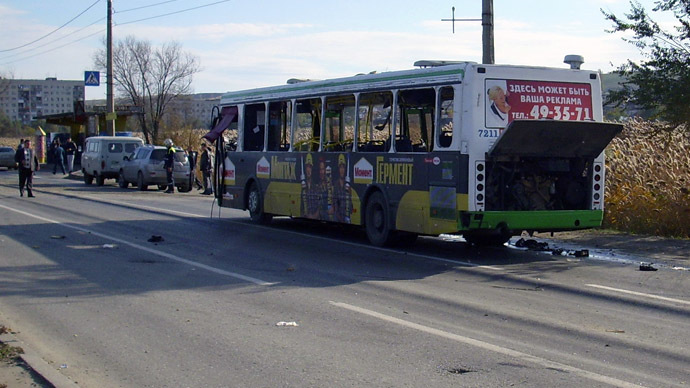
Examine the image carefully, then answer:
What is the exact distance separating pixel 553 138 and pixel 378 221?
3356 millimetres

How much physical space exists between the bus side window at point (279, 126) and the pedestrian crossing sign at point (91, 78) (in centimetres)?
2441

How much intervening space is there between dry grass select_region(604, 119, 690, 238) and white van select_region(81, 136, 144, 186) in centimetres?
2236

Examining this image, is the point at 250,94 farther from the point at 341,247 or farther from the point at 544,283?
the point at 544,283

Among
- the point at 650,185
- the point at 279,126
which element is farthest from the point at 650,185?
the point at 279,126

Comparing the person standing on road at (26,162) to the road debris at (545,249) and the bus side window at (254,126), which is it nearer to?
the bus side window at (254,126)

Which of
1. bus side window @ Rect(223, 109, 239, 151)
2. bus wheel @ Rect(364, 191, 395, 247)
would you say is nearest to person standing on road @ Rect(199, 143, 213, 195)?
bus side window @ Rect(223, 109, 239, 151)

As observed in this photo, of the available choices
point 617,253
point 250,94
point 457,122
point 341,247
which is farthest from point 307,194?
point 617,253

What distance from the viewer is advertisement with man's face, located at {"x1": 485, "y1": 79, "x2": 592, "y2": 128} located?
1261 centimetres

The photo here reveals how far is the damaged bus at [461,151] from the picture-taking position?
12.5m

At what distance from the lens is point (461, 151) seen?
12516 millimetres

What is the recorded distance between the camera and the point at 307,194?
54.2ft

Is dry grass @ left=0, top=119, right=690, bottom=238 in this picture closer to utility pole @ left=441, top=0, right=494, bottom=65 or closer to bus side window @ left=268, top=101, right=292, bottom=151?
utility pole @ left=441, top=0, right=494, bottom=65

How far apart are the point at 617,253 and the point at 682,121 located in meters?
3.72

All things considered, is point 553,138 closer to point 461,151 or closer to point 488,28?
point 461,151
